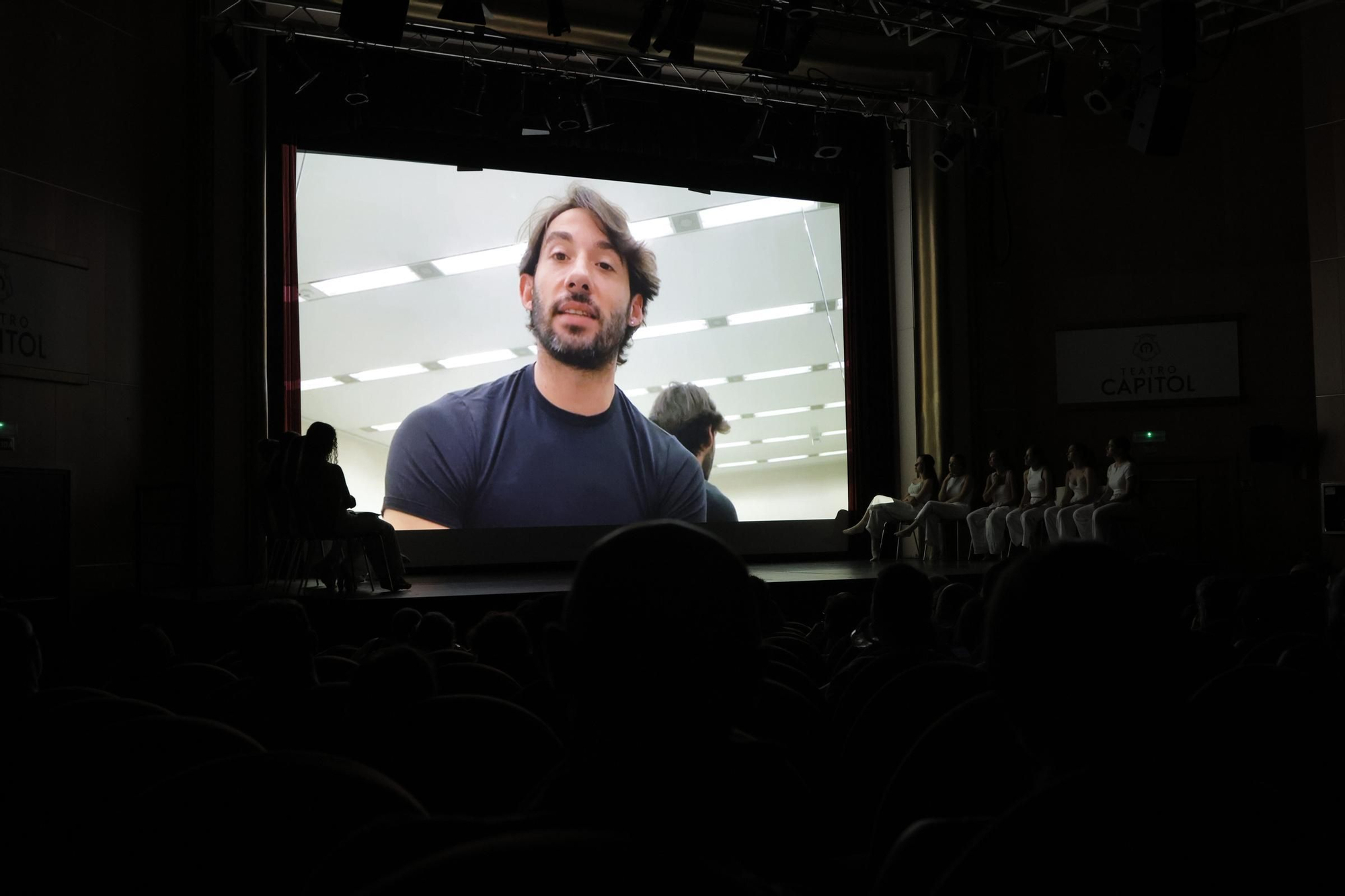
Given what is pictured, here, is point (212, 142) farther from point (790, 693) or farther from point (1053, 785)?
point (1053, 785)

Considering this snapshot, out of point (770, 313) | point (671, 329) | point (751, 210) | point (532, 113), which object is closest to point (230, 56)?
point (532, 113)

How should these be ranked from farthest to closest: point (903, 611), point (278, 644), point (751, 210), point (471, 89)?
point (751, 210) < point (471, 89) < point (903, 611) < point (278, 644)

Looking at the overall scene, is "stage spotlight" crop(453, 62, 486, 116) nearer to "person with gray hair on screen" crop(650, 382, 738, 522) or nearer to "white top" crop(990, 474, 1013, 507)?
"person with gray hair on screen" crop(650, 382, 738, 522)

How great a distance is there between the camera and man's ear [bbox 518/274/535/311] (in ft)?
30.9

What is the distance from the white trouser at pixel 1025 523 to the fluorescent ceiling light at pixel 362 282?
5460mm

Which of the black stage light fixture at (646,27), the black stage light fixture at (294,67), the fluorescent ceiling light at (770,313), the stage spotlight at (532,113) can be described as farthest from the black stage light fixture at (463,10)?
the fluorescent ceiling light at (770,313)

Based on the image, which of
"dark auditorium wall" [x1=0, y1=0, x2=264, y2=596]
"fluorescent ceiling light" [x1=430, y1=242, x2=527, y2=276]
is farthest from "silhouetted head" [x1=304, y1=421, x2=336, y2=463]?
"fluorescent ceiling light" [x1=430, y1=242, x2=527, y2=276]

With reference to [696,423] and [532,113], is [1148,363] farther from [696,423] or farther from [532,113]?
[532,113]

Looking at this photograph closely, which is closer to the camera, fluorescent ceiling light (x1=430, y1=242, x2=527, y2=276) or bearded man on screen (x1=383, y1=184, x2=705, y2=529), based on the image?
bearded man on screen (x1=383, y1=184, x2=705, y2=529)

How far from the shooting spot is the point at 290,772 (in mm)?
900

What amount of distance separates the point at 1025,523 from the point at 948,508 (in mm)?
728

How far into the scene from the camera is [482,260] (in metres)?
9.33

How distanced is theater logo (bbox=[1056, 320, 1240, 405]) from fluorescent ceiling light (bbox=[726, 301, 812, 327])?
255 cm

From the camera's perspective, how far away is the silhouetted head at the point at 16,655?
1898mm
